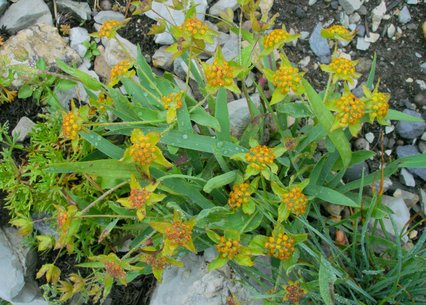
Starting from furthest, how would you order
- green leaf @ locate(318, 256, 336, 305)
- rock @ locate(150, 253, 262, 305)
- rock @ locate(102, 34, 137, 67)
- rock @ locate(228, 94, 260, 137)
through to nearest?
rock @ locate(102, 34, 137, 67) → rock @ locate(228, 94, 260, 137) → rock @ locate(150, 253, 262, 305) → green leaf @ locate(318, 256, 336, 305)

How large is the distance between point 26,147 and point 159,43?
0.81 m

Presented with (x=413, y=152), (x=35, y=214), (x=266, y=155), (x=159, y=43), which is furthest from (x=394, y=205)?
(x=35, y=214)

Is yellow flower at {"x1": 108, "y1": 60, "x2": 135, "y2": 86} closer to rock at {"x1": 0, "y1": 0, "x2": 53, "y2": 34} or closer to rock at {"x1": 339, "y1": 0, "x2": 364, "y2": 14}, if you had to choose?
rock at {"x1": 0, "y1": 0, "x2": 53, "y2": 34}

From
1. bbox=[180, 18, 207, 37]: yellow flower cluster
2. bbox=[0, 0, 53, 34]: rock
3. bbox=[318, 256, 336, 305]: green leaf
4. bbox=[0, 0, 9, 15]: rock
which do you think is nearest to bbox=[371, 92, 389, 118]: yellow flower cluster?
bbox=[318, 256, 336, 305]: green leaf

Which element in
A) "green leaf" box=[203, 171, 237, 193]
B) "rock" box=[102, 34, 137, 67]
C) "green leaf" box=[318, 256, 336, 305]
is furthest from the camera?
"rock" box=[102, 34, 137, 67]

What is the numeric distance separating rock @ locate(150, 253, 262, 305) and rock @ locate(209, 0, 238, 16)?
1.21 meters

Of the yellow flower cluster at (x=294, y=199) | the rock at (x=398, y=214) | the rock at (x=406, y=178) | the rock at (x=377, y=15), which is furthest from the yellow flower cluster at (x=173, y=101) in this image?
the rock at (x=377, y=15)

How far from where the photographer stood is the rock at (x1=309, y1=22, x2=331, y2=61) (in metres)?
2.63

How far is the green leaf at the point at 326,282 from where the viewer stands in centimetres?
159

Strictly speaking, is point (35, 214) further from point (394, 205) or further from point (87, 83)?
point (394, 205)

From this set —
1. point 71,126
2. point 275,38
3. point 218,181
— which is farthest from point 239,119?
point 71,126

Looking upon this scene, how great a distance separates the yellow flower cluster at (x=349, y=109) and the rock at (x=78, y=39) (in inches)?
58.5

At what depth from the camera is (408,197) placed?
243 cm

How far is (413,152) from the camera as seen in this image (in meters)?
2.49
